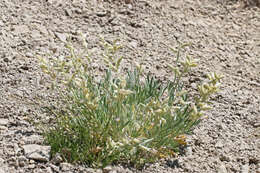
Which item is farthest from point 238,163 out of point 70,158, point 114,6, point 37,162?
point 114,6

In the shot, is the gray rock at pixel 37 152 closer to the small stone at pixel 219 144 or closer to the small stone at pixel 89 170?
the small stone at pixel 89 170

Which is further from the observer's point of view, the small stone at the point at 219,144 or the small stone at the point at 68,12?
the small stone at the point at 68,12

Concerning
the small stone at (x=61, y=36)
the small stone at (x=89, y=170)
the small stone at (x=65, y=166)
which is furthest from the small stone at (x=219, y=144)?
the small stone at (x=61, y=36)

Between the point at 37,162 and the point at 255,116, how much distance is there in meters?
1.87

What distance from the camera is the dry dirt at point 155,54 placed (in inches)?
121

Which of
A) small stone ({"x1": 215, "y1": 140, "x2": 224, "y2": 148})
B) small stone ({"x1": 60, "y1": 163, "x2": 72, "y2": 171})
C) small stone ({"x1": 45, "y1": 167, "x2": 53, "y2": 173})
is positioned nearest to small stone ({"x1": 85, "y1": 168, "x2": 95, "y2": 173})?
small stone ({"x1": 60, "y1": 163, "x2": 72, "y2": 171})

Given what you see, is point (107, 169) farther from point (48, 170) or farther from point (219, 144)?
point (219, 144)

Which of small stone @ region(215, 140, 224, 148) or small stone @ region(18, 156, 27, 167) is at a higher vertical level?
small stone @ region(18, 156, 27, 167)

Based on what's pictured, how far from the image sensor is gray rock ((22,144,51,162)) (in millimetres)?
2820

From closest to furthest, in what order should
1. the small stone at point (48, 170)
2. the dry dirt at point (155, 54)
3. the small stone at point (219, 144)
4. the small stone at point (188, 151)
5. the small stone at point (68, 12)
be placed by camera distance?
the small stone at point (48, 170)
the dry dirt at point (155, 54)
the small stone at point (188, 151)
the small stone at point (219, 144)
the small stone at point (68, 12)

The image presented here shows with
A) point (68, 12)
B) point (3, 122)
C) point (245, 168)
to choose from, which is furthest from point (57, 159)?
point (68, 12)

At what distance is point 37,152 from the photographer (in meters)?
2.86

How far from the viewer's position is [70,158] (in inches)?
112

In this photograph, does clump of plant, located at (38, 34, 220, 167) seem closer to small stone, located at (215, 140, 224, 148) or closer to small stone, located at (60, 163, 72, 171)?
small stone, located at (60, 163, 72, 171)
